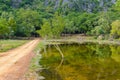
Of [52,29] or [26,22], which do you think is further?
[26,22]

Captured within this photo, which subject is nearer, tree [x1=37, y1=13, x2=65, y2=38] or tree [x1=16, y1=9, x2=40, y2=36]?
tree [x1=37, y1=13, x2=65, y2=38]

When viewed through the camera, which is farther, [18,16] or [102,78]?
[18,16]

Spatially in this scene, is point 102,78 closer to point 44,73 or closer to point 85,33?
point 44,73

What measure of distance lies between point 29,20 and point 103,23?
5345 centimetres

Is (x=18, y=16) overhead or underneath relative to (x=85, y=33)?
overhead

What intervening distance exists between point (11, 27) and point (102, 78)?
117m

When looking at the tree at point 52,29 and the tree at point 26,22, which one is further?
the tree at point 26,22

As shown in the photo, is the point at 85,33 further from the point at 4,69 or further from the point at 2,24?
the point at 4,69

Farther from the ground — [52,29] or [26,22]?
[26,22]

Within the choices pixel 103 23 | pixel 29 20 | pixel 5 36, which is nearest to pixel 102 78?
pixel 5 36

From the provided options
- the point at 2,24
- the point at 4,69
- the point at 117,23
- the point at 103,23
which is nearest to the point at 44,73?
the point at 4,69

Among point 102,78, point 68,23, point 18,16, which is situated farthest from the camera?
point 18,16

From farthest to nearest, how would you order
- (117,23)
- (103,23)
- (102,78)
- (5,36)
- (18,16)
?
1. (18,16)
2. (103,23)
3. (5,36)
4. (117,23)
5. (102,78)

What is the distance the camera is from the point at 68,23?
169 metres
